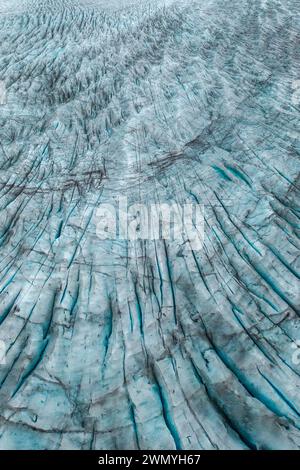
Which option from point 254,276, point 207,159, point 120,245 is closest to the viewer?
point 254,276

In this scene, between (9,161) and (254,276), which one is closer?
(254,276)

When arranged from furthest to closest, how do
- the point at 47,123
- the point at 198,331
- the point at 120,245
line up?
the point at 47,123 → the point at 120,245 → the point at 198,331

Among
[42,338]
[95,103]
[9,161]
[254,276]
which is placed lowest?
[42,338]

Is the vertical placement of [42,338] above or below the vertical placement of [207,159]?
below
